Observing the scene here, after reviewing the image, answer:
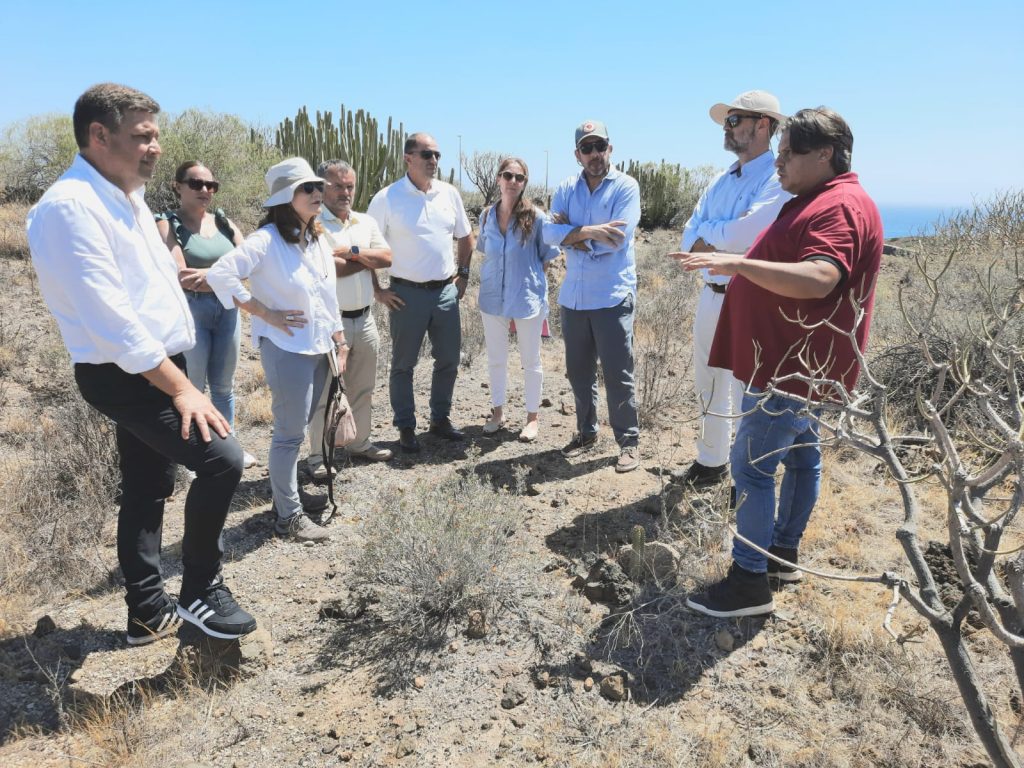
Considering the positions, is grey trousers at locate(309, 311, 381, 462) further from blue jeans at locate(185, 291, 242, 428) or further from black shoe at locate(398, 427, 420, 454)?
blue jeans at locate(185, 291, 242, 428)

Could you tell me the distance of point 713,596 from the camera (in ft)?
9.64

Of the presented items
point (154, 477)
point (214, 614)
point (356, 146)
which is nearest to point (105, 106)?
point (154, 477)

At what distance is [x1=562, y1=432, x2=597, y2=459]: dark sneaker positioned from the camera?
15.9 ft

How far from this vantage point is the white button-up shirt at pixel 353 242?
13.8 feet

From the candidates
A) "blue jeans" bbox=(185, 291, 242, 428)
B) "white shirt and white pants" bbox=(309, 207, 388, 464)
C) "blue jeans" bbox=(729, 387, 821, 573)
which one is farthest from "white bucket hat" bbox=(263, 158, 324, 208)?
"blue jeans" bbox=(729, 387, 821, 573)

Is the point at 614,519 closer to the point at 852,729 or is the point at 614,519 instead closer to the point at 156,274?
the point at 852,729

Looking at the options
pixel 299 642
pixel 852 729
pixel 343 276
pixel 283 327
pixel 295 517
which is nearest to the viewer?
pixel 852 729

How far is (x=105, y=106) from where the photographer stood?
2254 mm

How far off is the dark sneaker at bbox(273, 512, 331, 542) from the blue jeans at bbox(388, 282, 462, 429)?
4.44 ft

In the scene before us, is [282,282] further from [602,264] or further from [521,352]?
[521,352]

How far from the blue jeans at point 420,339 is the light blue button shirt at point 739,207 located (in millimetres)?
1744

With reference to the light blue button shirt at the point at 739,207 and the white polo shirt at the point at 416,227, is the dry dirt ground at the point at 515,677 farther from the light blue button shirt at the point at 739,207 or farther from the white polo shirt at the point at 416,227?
the white polo shirt at the point at 416,227

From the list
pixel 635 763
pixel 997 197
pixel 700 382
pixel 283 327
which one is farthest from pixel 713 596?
pixel 997 197

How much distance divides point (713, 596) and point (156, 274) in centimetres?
246
